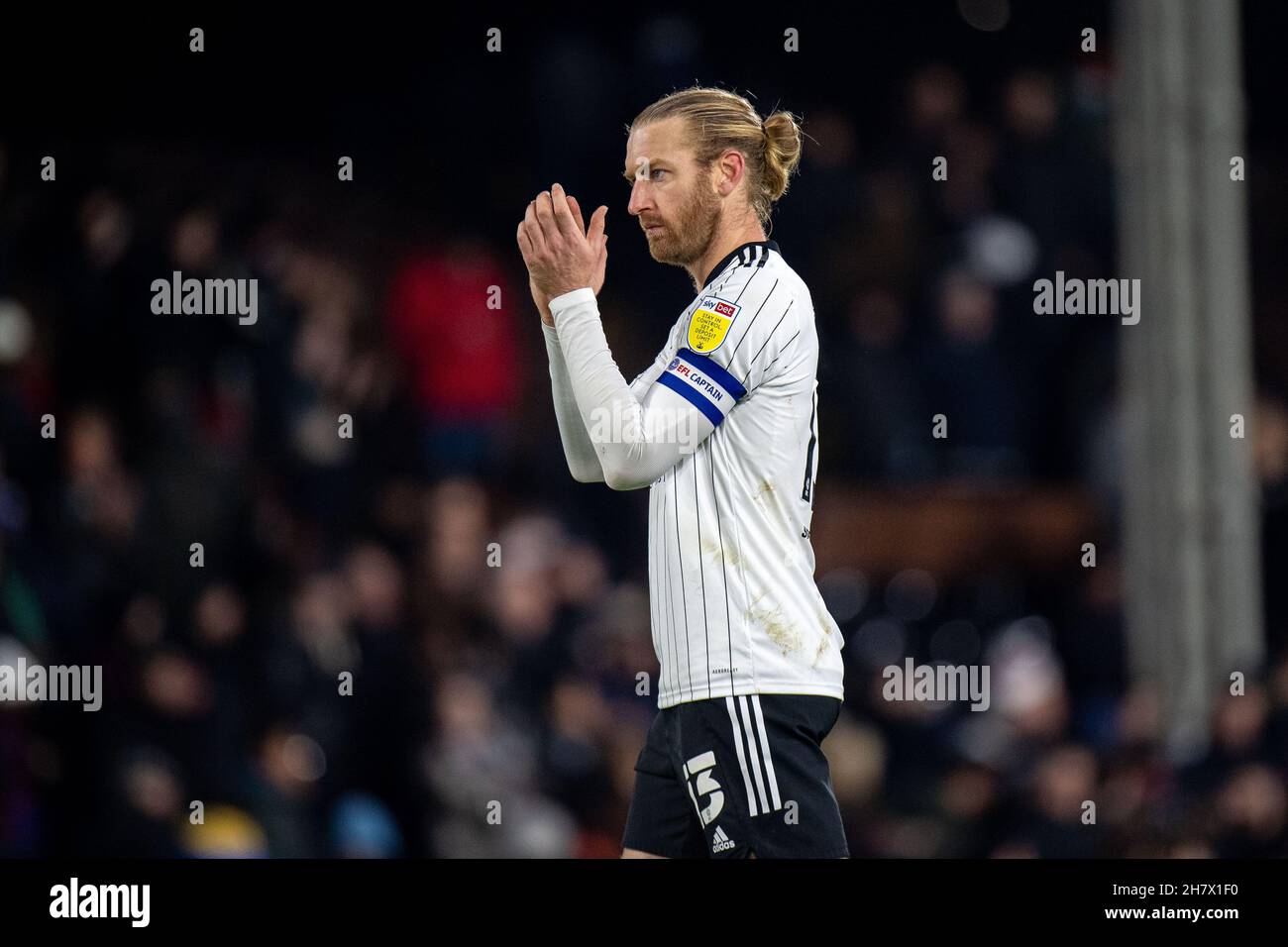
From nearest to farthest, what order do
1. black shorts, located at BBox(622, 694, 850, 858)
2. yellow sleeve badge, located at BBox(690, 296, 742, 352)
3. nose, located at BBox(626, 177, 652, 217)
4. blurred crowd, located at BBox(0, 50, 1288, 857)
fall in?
black shorts, located at BBox(622, 694, 850, 858) < yellow sleeve badge, located at BBox(690, 296, 742, 352) < nose, located at BBox(626, 177, 652, 217) < blurred crowd, located at BBox(0, 50, 1288, 857)

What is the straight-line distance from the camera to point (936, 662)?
818 cm

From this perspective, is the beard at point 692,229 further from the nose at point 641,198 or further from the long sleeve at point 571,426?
the long sleeve at point 571,426

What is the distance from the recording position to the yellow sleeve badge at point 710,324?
152 inches

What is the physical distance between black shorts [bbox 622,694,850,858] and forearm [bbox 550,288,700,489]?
49 cm

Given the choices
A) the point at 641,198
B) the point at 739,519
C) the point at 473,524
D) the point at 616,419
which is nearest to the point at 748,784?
the point at 739,519

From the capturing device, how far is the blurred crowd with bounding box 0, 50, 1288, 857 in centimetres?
785

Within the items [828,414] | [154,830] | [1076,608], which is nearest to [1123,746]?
[1076,608]

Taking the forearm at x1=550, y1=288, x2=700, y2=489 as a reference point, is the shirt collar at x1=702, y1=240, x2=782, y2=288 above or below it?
above

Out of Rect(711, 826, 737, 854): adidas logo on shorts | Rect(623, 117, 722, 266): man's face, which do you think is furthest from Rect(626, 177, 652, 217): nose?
Rect(711, 826, 737, 854): adidas logo on shorts

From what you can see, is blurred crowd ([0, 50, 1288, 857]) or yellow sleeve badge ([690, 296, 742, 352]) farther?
blurred crowd ([0, 50, 1288, 857])

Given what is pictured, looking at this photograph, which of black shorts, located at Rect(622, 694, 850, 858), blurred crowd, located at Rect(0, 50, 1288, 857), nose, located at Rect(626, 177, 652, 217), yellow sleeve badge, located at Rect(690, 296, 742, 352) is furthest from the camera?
blurred crowd, located at Rect(0, 50, 1288, 857)

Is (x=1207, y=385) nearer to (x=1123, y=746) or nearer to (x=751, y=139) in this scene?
(x=1123, y=746)

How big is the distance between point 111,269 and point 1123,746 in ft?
15.7

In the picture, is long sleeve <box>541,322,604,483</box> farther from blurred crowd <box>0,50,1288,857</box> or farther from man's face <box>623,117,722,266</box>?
blurred crowd <box>0,50,1288,857</box>
